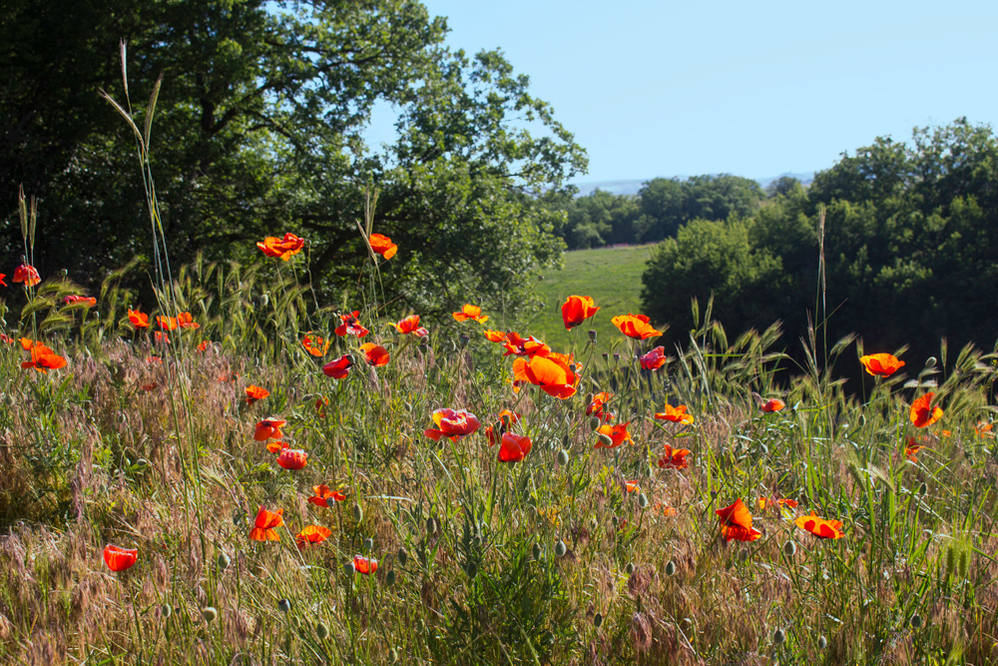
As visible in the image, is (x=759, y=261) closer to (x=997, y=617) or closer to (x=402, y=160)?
(x=402, y=160)

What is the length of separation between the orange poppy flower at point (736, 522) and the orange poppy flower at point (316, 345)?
145 cm

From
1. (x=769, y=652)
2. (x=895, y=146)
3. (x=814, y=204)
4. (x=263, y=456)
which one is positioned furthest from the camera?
(x=814, y=204)

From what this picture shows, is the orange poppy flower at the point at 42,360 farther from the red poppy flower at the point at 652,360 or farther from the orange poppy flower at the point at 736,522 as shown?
the orange poppy flower at the point at 736,522

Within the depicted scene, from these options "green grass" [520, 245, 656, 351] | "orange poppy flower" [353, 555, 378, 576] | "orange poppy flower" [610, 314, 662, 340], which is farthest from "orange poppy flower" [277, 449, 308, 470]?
"green grass" [520, 245, 656, 351]

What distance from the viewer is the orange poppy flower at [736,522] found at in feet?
4.61

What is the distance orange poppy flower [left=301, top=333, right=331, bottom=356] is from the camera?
245cm

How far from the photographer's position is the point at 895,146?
29.4 meters

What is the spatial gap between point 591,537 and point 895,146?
32862mm

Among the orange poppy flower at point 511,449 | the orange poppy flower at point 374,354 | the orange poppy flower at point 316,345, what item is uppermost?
the orange poppy flower at point 374,354

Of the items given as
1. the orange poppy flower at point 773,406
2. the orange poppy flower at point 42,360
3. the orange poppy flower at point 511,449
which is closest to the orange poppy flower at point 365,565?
the orange poppy flower at point 511,449

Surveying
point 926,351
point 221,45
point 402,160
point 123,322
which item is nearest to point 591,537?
point 123,322

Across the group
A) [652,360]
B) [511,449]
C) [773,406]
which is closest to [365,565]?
[511,449]

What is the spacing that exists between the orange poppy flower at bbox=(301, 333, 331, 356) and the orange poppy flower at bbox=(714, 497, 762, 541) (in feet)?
4.76

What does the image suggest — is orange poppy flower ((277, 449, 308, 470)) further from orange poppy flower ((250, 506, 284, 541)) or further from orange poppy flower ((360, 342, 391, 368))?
orange poppy flower ((360, 342, 391, 368))
